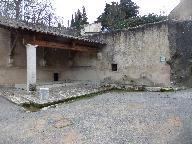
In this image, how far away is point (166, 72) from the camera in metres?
14.8

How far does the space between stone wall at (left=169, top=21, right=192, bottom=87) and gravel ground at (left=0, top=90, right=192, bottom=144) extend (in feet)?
11.5

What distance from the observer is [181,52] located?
14953mm

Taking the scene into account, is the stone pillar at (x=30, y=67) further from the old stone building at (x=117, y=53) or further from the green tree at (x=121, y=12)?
the green tree at (x=121, y=12)

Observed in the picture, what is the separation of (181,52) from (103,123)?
8.07 metres

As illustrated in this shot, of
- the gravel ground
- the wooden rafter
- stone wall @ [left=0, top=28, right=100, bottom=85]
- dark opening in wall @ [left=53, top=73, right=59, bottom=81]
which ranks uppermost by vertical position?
the wooden rafter

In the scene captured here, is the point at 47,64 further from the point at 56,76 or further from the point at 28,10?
the point at 28,10

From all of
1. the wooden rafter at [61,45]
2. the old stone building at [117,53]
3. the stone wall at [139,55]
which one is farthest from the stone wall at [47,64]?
the stone wall at [139,55]

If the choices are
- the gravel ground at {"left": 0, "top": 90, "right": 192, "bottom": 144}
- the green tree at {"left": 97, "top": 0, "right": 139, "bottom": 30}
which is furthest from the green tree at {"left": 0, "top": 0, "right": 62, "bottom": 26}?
the gravel ground at {"left": 0, "top": 90, "right": 192, "bottom": 144}

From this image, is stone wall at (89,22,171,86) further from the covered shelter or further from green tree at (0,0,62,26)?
green tree at (0,0,62,26)

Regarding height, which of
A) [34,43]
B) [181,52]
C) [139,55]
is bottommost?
[139,55]

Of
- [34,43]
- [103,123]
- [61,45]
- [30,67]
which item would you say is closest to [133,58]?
[61,45]

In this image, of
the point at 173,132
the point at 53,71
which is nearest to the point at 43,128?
the point at 173,132

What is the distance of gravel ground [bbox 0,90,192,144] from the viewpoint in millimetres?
7379

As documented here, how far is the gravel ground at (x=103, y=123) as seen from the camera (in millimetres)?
7379
